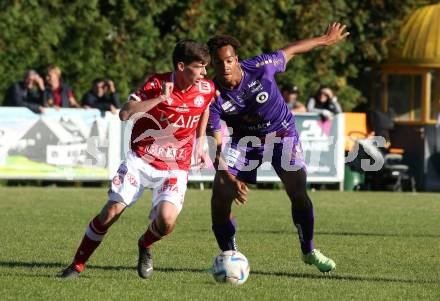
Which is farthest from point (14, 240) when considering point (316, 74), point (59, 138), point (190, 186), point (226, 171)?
point (316, 74)

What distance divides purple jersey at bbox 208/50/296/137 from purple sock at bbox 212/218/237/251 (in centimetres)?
72

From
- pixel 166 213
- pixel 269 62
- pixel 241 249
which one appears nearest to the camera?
pixel 166 213

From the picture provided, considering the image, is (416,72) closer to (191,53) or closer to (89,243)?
(191,53)

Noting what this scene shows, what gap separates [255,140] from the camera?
8.91m

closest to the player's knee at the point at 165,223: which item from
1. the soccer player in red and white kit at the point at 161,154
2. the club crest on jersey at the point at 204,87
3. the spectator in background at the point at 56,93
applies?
the soccer player in red and white kit at the point at 161,154

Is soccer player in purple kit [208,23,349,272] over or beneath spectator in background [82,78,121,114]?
beneath

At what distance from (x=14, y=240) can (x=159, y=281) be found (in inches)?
118

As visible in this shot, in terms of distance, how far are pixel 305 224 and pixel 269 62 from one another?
4.30ft

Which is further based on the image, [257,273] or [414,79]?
[414,79]

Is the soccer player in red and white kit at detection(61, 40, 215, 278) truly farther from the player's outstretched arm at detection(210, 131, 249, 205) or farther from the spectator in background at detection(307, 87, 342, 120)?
the spectator in background at detection(307, 87, 342, 120)

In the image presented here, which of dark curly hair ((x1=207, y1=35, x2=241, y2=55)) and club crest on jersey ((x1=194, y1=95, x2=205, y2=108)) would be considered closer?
club crest on jersey ((x1=194, y1=95, x2=205, y2=108))

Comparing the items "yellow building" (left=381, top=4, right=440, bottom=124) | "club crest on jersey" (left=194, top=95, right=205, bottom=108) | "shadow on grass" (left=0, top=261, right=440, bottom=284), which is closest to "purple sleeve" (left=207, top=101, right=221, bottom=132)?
"club crest on jersey" (left=194, top=95, right=205, bottom=108)

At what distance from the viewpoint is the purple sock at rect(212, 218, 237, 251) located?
8961 mm

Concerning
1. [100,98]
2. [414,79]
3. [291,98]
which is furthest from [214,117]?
[414,79]
